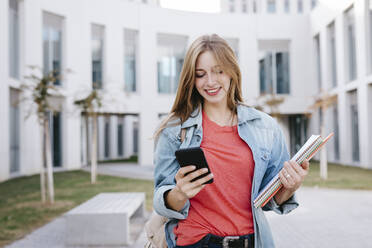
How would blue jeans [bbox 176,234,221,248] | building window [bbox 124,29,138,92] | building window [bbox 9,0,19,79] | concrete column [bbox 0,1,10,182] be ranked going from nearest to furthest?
1. blue jeans [bbox 176,234,221,248]
2. concrete column [bbox 0,1,10,182]
3. building window [bbox 9,0,19,79]
4. building window [bbox 124,29,138,92]

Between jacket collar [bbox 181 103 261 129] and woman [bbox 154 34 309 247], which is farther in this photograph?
jacket collar [bbox 181 103 261 129]

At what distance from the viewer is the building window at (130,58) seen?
21.1m

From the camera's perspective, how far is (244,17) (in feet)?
73.9

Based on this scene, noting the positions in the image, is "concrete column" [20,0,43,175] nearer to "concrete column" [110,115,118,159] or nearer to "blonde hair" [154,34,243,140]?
"concrete column" [110,115,118,159]

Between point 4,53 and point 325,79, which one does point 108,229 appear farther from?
point 325,79

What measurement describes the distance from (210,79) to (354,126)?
18.7 meters

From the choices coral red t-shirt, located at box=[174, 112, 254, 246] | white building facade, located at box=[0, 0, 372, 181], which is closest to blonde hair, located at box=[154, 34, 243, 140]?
coral red t-shirt, located at box=[174, 112, 254, 246]

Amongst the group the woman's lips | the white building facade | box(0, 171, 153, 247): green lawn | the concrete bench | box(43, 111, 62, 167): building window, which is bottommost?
box(0, 171, 153, 247): green lawn

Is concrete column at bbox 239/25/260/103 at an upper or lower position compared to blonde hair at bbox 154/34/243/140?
upper

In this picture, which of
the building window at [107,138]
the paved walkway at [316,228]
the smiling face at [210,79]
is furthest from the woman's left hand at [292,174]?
the building window at [107,138]

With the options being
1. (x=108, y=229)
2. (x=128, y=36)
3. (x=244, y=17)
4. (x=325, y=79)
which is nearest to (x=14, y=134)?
(x=128, y=36)

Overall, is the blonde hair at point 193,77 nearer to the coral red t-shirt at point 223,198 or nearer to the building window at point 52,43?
the coral red t-shirt at point 223,198

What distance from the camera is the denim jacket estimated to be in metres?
1.79

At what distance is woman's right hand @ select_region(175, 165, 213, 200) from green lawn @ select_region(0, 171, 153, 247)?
507cm
